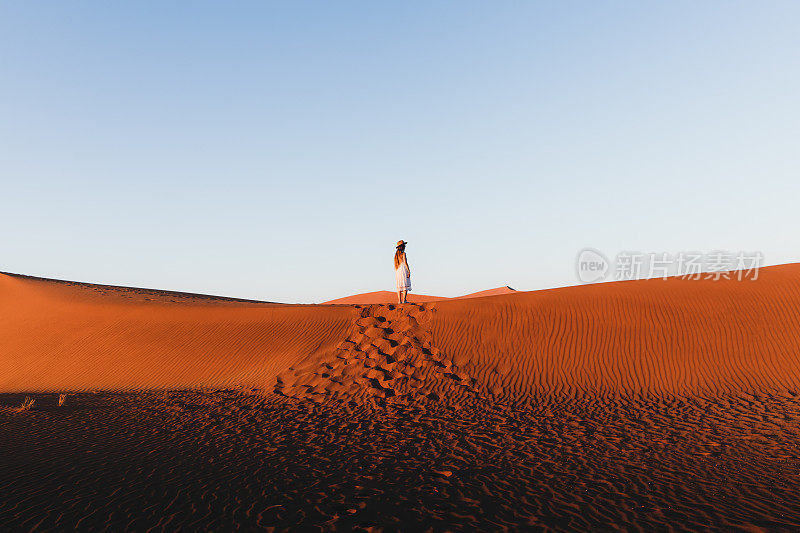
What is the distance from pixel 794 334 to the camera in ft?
42.9

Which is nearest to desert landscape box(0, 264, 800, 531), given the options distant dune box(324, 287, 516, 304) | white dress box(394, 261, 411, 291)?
white dress box(394, 261, 411, 291)

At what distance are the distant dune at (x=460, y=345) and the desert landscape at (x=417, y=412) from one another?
8cm

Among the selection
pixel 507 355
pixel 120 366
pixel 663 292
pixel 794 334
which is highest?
pixel 663 292

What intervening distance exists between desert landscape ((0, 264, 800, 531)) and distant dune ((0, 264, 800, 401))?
0.25 feet

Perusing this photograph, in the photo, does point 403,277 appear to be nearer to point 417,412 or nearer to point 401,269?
point 401,269

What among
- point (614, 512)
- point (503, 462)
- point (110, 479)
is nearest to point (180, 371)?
point (110, 479)

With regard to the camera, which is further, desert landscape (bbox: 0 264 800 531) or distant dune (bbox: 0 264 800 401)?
distant dune (bbox: 0 264 800 401)

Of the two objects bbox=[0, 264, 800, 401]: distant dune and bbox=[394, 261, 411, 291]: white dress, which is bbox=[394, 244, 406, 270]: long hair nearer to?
bbox=[394, 261, 411, 291]: white dress

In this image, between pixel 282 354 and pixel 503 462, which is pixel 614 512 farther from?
pixel 282 354

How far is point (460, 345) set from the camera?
14.1 m

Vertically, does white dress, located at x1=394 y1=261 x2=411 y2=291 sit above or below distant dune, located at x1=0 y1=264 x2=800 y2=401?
above

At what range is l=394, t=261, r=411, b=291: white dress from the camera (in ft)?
49.1

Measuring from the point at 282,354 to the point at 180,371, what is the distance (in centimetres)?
331

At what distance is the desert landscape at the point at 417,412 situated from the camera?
16.6ft
